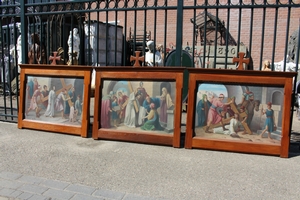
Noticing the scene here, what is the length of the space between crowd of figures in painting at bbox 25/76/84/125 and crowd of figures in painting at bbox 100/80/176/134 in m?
0.51

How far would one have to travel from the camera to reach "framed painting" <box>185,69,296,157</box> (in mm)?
3795

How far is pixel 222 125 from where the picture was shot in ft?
13.0

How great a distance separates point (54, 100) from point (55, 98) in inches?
1.6

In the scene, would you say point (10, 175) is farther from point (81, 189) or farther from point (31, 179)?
point (81, 189)

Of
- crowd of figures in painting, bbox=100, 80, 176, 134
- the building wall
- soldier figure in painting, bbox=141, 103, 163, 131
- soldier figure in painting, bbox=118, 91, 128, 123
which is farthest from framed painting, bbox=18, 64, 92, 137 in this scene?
the building wall

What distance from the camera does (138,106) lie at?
4.26 metres

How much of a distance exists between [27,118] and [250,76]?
388cm

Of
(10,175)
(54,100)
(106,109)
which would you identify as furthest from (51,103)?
(10,175)

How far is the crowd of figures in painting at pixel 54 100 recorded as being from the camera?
4.64 m

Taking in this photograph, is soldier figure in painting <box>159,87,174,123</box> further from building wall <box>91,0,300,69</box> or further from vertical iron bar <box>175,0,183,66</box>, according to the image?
building wall <box>91,0,300,69</box>

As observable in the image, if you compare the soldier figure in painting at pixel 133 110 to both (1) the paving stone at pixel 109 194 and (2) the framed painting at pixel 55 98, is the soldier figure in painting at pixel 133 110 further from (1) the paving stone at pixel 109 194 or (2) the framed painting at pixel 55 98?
(1) the paving stone at pixel 109 194

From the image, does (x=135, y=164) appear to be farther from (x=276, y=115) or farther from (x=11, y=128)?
(x=11, y=128)

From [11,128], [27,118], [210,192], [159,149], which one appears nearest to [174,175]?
[210,192]

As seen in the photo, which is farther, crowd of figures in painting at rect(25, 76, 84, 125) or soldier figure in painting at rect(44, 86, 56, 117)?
soldier figure in painting at rect(44, 86, 56, 117)
